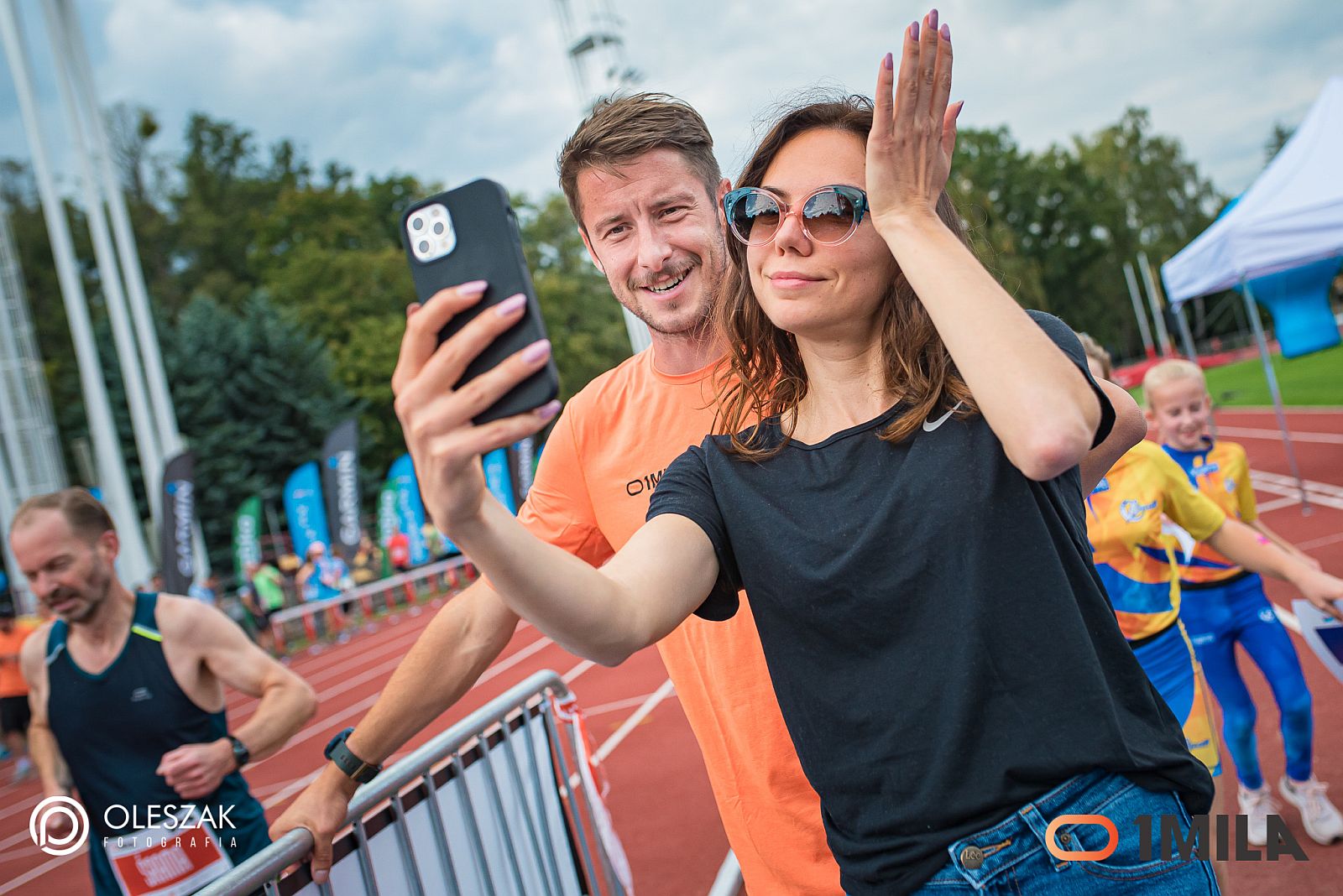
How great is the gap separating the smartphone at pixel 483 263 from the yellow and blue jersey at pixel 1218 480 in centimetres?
435

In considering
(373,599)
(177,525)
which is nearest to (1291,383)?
(373,599)

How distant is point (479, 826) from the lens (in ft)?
9.78

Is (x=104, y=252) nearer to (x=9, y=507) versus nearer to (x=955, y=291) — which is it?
(x=9, y=507)

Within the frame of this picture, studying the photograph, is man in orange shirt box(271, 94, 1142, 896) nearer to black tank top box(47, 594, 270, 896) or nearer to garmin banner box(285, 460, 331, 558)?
black tank top box(47, 594, 270, 896)

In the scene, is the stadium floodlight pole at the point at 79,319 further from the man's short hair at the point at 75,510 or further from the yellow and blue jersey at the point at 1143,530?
the yellow and blue jersey at the point at 1143,530

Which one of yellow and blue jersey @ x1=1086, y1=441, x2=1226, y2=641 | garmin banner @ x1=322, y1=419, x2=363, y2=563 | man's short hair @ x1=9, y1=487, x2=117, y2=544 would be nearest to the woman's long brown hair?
yellow and blue jersey @ x1=1086, y1=441, x2=1226, y2=641

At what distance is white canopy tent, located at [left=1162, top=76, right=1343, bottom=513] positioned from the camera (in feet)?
30.1

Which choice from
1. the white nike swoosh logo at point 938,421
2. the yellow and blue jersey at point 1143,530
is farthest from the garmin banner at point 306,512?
the white nike swoosh logo at point 938,421

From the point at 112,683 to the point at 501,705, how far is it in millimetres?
1569

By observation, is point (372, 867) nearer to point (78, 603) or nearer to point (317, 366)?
point (78, 603)

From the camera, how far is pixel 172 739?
357cm

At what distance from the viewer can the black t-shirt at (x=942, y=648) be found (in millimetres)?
1306

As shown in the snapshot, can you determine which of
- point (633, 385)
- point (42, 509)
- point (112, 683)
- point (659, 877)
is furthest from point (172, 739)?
point (659, 877)

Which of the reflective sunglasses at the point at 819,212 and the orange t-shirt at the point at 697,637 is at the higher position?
the reflective sunglasses at the point at 819,212
